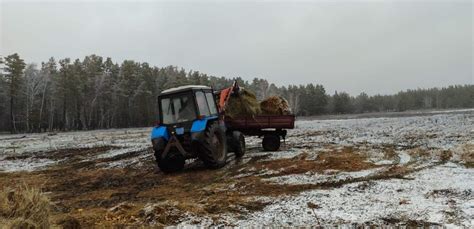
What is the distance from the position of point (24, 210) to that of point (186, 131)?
574 centimetres

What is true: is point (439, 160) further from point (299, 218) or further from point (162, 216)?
point (162, 216)

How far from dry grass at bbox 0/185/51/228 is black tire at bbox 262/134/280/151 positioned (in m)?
10.7

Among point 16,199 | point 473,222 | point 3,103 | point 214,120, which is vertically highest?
point 3,103

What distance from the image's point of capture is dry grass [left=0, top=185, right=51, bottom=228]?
497cm

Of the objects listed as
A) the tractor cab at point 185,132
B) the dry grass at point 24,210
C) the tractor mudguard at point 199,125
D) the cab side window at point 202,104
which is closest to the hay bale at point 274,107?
the tractor cab at point 185,132

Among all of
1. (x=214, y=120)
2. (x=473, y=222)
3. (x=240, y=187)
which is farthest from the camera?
(x=214, y=120)

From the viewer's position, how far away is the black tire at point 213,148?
10891 millimetres

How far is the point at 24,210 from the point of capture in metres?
5.46

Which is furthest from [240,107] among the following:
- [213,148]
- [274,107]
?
[213,148]

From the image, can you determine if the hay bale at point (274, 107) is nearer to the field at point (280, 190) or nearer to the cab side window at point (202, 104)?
the field at point (280, 190)

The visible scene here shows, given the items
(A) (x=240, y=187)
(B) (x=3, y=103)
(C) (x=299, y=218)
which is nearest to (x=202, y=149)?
(A) (x=240, y=187)

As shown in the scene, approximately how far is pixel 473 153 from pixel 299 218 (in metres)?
7.79

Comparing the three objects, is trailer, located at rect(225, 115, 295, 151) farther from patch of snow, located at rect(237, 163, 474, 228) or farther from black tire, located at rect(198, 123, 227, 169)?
patch of snow, located at rect(237, 163, 474, 228)

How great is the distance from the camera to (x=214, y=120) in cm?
1222
